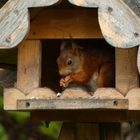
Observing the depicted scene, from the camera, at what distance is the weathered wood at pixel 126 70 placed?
13.7 ft

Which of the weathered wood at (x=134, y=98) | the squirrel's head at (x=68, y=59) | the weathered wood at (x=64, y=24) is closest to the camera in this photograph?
the weathered wood at (x=134, y=98)

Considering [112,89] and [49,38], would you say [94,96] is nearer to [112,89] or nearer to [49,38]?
[112,89]

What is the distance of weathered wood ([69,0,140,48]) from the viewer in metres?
3.98

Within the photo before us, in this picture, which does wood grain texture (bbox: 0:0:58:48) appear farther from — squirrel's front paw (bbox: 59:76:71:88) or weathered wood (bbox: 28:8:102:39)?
squirrel's front paw (bbox: 59:76:71:88)

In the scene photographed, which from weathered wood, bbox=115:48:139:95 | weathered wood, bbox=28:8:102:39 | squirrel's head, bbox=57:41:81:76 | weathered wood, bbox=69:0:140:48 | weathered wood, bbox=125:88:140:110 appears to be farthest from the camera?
squirrel's head, bbox=57:41:81:76

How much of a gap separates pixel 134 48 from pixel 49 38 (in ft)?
1.37

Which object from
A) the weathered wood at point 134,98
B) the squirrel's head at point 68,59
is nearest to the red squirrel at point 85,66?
the squirrel's head at point 68,59

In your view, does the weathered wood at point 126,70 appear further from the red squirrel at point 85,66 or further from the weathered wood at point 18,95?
the weathered wood at point 18,95

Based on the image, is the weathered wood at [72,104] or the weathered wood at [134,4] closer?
the weathered wood at [72,104]

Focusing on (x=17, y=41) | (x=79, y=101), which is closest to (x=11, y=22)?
(x=17, y=41)

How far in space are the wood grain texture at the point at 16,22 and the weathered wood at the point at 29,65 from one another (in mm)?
228

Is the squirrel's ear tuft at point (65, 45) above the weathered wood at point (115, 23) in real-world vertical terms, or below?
below

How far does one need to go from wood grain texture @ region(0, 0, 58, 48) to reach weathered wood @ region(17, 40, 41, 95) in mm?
228

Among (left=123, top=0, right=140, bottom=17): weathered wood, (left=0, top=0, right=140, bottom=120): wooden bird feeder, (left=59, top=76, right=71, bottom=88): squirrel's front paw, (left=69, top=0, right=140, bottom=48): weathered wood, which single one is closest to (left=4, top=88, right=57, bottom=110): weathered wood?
(left=0, top=0, right=140, bottom=120): wooden bird feeder
